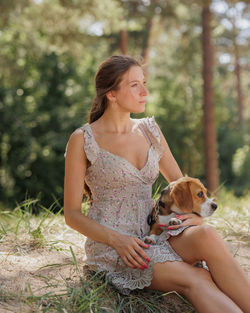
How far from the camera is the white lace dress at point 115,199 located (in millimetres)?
2967

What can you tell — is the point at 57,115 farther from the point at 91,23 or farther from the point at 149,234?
the point at 149,234

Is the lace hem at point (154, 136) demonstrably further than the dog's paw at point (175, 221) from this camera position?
Yes

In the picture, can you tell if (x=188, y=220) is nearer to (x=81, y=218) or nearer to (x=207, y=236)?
(x=207, y=236)

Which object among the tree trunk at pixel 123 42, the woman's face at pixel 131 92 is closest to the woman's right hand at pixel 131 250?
the woman's face at pixel 131 92

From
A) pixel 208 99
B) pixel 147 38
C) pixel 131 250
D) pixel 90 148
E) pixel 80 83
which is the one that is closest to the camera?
pixel 131 250

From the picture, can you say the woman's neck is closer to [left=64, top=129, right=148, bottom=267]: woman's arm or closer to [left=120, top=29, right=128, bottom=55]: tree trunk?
[left=64, top=129, right=148, bottom=267]: woman's arm

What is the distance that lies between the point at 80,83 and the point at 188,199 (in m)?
14.4

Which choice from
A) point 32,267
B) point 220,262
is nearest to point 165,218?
point 220,262

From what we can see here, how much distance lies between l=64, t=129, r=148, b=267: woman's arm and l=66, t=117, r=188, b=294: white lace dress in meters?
0.07

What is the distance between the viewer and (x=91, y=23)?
12.0m

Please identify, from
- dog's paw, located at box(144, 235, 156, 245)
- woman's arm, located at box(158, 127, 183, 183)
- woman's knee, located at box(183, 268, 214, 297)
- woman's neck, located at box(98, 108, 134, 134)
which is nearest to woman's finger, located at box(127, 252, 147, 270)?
dog's paw, located at box(144, 235, 156, 245)

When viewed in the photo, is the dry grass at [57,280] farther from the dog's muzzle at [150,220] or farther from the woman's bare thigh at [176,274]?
the dog's muzzle at [150,220]

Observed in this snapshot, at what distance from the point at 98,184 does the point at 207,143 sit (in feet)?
36.1

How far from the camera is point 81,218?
2971 millimetres
